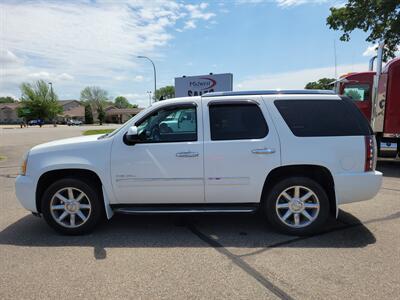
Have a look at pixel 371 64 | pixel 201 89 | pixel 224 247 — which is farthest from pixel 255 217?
pixel 201 89

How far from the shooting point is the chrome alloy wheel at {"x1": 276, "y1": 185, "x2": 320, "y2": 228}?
427 cm

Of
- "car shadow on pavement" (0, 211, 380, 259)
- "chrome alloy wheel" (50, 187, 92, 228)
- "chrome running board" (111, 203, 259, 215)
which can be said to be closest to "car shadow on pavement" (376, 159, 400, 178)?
"car shadow on pavement" (0, 211, 380, 259)

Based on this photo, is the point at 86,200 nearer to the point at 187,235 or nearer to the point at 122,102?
the point at 187,235

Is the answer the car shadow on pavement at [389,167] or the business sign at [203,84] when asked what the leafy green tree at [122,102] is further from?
the car shadow on pavement at [389,167]

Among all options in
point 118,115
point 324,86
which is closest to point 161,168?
point 324,86

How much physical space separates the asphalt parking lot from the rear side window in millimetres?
1401

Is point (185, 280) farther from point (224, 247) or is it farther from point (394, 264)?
point (394, 264)

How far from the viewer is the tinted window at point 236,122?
13.8ft

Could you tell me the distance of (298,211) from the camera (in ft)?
14.1

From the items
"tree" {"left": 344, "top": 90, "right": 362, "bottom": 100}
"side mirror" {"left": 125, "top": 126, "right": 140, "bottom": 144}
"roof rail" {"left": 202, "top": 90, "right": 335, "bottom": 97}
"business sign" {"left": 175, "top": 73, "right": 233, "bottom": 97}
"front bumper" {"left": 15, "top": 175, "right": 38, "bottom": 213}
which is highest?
"business sign" {"left": 175, "top": 73, "right": 233, "bottom": 97}

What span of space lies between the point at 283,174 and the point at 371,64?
927 centimetres

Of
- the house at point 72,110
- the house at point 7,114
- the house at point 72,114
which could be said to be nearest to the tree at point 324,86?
the house at point 72,114

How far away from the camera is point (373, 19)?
15.7 metres

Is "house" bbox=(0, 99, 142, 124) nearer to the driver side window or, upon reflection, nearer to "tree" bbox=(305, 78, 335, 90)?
"tree" bbox=(305, 78, 335, 90)
